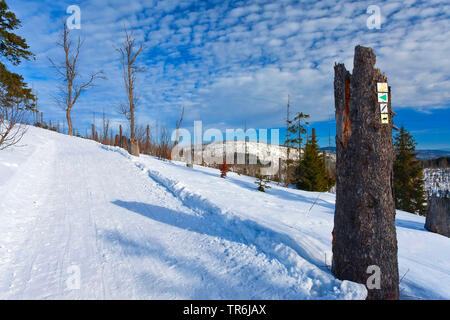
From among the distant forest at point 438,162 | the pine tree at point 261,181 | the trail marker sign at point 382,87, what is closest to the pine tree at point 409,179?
the pine tree at point 261,181

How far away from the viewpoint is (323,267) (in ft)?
10.8

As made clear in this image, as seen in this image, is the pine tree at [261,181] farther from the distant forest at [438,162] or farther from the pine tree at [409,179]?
the distant forest at [438,162]

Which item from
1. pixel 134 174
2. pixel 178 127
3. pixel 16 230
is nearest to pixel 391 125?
pixel 16 230

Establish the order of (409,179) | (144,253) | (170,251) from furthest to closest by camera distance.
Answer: (409,179) < (170,251) < (144,253)

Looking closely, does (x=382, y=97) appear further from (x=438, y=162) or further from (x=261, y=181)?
(x=438, y=162)

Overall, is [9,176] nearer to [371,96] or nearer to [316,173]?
[371,96]

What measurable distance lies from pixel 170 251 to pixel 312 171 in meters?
13.3

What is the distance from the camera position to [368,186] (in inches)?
113

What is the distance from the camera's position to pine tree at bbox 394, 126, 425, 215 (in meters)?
20.0

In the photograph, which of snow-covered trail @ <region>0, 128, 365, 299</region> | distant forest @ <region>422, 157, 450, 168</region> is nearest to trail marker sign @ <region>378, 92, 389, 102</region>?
snow-covered trail @ <region>0, 128, 365, 299</region>

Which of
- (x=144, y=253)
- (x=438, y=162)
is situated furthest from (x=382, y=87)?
(x=438, y=162)

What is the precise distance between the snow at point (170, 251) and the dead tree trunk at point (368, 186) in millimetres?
377

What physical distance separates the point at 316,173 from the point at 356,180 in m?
13.0

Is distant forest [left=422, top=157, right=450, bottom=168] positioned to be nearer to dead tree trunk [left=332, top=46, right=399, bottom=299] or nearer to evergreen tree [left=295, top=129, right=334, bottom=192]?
evergreen tree [left=295, top=129, right=334, bottom=192]
